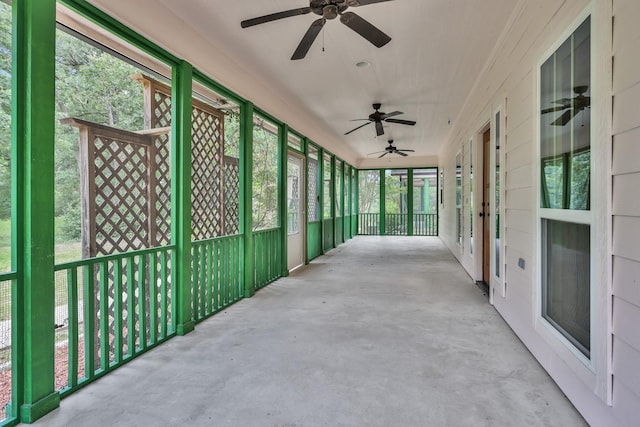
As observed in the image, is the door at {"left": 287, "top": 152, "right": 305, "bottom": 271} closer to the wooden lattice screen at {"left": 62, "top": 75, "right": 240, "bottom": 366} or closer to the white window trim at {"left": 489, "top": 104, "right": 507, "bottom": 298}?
the wooden lattice screen at {"left": 62, "top": 75, "right": 240, "bottom": 366}

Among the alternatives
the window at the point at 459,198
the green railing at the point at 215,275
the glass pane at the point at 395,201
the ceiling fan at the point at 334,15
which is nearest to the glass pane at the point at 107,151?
the green railing at the point at 215,275

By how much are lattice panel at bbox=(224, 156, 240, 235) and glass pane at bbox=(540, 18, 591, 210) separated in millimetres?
3154

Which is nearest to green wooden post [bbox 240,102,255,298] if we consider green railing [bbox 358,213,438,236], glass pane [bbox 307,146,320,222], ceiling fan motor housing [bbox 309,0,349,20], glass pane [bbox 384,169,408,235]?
ceiling fan motor housing [bbox 309,0,349,20]

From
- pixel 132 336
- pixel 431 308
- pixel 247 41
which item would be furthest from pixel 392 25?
pixel 132 336

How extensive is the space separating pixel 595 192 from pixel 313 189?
559cm

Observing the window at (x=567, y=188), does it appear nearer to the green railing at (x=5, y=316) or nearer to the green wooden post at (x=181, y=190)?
the green wooden post at (x=181, y=190)

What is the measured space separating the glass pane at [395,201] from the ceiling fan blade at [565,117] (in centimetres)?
948

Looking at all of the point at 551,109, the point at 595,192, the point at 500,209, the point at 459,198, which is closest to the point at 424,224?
the point at 459,198

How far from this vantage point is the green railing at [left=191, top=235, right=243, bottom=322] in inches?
123

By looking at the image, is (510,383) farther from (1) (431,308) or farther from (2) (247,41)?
(2) (247,41)

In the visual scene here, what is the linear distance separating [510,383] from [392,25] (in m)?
3.00

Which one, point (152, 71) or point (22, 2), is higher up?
point (152, 71)

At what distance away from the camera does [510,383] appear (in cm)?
208

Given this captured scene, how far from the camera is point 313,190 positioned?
275 inches
